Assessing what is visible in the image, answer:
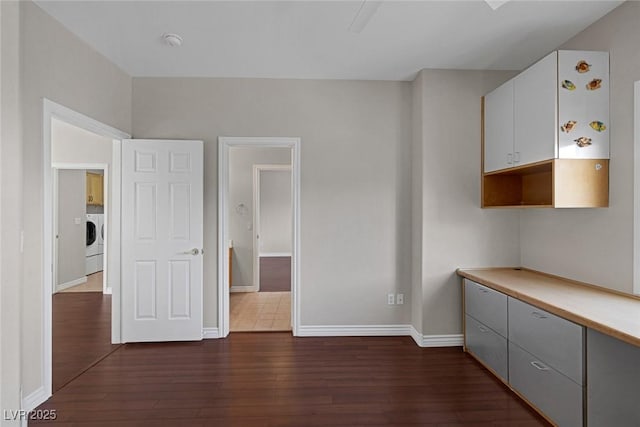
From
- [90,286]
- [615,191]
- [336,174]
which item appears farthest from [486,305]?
[90,286]

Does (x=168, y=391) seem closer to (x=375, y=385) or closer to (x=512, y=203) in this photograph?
(x=375, y=385)

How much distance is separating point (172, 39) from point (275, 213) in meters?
7.70

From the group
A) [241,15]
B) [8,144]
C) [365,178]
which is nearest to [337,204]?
[365,178]

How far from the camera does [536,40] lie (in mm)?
2818

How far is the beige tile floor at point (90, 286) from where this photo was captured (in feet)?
18.7

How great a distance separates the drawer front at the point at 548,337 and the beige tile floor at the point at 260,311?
231cm

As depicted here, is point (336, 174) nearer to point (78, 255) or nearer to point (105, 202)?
point (105, 202)

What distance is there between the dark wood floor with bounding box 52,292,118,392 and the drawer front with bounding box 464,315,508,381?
11.1 feet

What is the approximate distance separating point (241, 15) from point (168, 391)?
2.81 metres

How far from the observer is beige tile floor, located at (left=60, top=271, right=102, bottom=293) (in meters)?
5.70

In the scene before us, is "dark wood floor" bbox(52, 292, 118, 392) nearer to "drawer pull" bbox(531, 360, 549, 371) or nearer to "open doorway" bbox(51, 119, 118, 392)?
"open doorway" bbox(51, 119, 118, 392)

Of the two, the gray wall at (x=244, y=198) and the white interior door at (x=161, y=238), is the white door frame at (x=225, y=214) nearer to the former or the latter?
the white interior door at (x=161, y=238)

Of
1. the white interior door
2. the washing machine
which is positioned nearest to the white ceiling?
the white interior door

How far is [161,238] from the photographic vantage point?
3.48m
